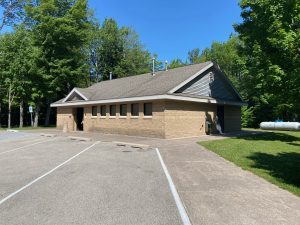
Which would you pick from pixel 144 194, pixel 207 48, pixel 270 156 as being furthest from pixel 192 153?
pixel 207 48

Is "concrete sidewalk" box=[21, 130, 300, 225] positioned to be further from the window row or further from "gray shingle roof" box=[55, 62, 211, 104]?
the window row

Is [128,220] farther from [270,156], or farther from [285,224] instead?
[270,156]

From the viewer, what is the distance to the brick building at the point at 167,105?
2161 centimetres

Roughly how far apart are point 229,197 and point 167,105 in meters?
14.4

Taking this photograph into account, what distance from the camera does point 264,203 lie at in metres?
6.60

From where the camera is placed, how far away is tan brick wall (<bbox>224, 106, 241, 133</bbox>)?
28656mm

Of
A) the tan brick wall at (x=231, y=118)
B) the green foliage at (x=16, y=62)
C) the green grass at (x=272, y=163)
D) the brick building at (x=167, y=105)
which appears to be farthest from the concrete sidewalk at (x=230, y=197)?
the green foliage at (x=16, y=62)

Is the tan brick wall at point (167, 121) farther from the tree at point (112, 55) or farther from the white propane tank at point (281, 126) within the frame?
the tree at point (112, 55)

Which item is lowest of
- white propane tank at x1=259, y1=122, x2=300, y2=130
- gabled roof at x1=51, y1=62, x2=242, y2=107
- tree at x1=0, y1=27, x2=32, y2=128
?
white propane tank at x1=259, y1=122, x2=300, y2=130

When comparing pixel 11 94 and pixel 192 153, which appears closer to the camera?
pixel 192 153

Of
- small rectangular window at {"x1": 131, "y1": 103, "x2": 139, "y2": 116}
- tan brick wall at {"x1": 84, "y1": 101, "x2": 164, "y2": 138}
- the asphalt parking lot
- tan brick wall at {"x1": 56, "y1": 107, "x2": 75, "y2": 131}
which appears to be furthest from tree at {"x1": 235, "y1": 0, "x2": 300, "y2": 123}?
tan brick wall at {"x1": 56, "y1": 107, "x2": 75, "y2": 131}

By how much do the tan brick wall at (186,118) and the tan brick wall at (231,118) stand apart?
259cm

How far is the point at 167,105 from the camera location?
69.6 ft

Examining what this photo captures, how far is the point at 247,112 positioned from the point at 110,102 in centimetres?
2385
